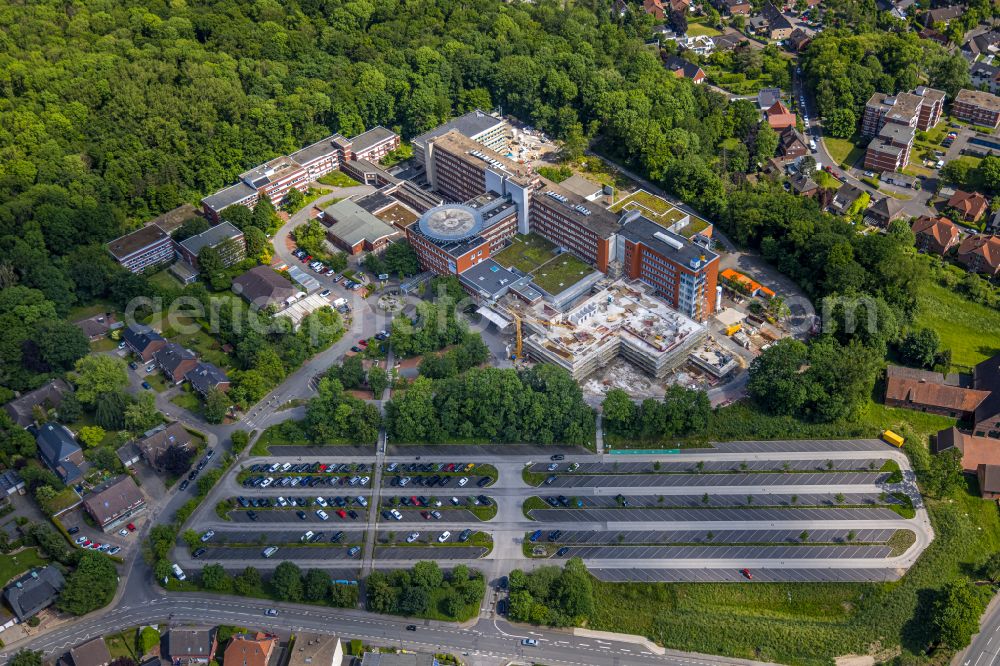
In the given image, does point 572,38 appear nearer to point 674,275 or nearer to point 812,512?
point 674,275

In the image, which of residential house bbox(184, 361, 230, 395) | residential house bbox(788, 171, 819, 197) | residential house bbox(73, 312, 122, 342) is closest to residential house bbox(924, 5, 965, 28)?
residential house bbox(788, 171, 819, 197)

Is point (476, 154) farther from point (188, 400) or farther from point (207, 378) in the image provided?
point (188, 400)

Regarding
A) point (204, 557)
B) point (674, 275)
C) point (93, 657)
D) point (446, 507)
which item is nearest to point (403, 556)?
point (446, 507)

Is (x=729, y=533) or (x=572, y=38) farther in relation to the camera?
(x=572, y=38)

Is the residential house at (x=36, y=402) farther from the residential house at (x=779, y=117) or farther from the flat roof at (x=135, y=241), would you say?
the residential house at (x=779, y=117)

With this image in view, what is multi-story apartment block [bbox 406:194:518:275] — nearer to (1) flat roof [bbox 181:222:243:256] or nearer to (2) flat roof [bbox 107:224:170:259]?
(1) flat roof [bbox 181:222:243:256]

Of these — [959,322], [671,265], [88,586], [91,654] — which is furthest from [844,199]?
[91,654]
